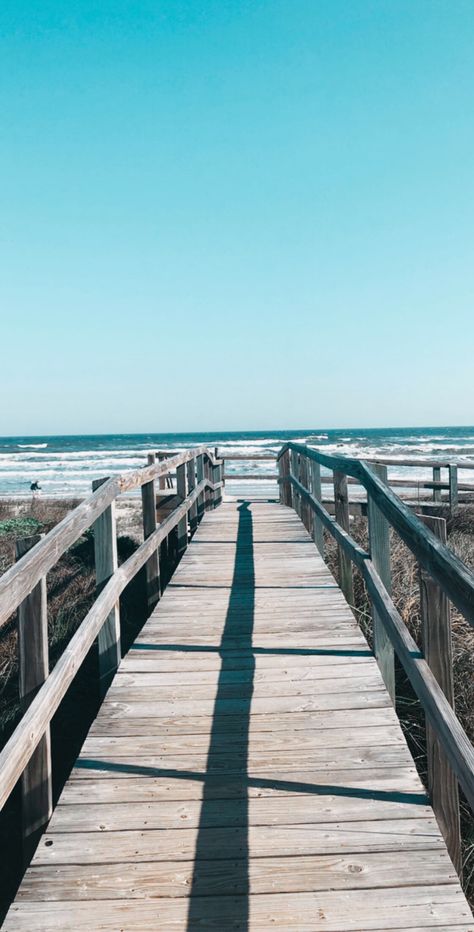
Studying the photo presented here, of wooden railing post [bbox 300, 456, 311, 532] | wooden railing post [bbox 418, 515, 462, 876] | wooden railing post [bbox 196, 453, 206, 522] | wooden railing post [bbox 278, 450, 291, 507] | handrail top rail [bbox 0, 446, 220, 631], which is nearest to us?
handrail top rail [bbox 0, 446, 220, 631]

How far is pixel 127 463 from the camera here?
4569 cm

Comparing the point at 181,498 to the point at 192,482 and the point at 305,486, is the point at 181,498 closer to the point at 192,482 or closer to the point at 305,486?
the point at 192,482

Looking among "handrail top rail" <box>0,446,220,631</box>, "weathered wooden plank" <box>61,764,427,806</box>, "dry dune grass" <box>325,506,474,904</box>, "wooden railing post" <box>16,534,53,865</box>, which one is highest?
"handrail top rail" <box>0,446,220,631</box>

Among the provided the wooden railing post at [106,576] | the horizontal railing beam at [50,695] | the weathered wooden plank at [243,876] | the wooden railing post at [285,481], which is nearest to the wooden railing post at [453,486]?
the wooden railing post at [285,481]

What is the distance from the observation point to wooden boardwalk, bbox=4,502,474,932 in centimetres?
196

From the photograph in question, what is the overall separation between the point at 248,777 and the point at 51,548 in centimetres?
123

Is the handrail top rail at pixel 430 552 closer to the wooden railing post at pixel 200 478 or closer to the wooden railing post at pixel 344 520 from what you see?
the wooden railing post at pixel 344 520

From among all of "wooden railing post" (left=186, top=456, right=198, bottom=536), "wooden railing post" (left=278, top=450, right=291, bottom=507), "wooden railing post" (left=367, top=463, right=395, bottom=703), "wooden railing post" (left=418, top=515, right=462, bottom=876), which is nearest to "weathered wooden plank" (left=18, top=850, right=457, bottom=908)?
"wooden railing post" (left=418, top=515, right=462, bottom=876)

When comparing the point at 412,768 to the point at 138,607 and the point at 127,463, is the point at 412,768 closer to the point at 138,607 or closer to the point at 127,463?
the point at 138,607

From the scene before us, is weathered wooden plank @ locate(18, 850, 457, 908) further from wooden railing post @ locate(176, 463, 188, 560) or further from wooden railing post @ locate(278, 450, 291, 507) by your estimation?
wooden railing post @ locate(278, 450, 291, 507)

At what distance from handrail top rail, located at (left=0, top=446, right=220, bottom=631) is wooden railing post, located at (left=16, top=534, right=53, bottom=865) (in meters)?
0.17

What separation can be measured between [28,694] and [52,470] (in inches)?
1630

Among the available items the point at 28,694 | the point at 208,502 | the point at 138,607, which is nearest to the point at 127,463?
the point at 208,502

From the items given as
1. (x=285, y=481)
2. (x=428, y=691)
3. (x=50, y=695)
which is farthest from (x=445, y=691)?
(x=285, y=481)
